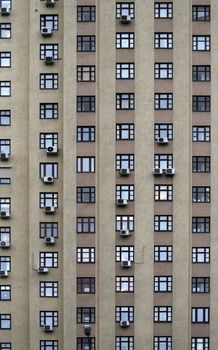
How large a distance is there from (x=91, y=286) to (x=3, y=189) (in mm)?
7232

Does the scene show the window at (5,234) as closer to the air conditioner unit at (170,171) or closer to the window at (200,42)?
the air conditioner unit at (170,171)

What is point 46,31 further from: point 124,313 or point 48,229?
point 124,313

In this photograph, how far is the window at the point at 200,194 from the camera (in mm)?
23891

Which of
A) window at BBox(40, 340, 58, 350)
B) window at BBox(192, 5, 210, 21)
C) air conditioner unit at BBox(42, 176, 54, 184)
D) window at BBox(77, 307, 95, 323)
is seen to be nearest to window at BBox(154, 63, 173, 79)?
window at BBox(192, 5, 210, 21)

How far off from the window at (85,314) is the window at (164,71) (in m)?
13.2

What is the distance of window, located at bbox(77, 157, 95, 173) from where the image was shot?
2398cm

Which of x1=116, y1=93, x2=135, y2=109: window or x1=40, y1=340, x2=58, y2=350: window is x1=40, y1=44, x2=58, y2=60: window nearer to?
x1=116, y1=93, x2=135, y2=109: window

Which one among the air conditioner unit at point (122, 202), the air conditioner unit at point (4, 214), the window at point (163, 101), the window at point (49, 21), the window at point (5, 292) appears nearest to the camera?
the air conditioner unit at point (122, 202)

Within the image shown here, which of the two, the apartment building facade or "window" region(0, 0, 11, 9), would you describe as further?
"window" region(0, 0, 11, 9)

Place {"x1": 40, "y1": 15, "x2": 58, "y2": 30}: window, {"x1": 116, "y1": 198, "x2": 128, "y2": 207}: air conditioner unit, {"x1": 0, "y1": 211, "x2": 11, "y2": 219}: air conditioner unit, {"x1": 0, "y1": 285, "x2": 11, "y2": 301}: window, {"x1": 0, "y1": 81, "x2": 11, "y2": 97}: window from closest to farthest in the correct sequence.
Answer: {"x1": 116, "y1": 198, "x2": 128, "y2": 207}: air conditioner unit, {"x1": 0, "y1": 211, "x2": 11, "y2": 219}: air conditioner unit, {"x1": 40, "y1": 15, "x2": 58, "y2": 30}: window, {"x1": 0, "y1": 285, "x2": 11, "y2": 301}: window, {"x1": 0, "y1": 81, "x2": 11, "y2": 97}: window

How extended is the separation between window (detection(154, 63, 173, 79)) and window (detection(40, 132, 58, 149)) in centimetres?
647

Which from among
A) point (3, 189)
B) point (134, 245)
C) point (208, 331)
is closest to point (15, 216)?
point (3, 189)

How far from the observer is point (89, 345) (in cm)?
2408

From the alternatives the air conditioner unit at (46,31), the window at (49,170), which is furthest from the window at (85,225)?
the air conditioner unit at (46,31)
